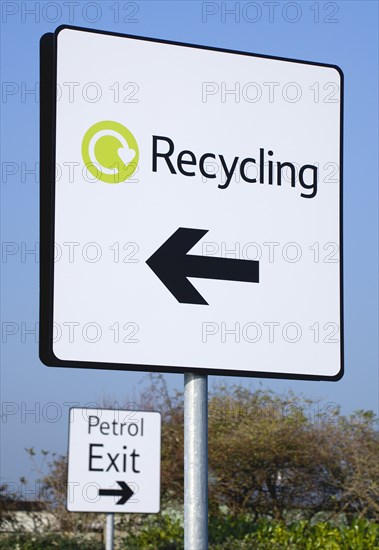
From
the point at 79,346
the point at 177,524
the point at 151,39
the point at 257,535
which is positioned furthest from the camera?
the point at 177,524

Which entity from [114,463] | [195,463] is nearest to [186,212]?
[195,463]

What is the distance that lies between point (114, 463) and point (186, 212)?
29.5ft

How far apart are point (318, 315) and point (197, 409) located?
0.42 m

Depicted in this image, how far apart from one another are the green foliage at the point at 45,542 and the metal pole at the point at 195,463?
13175mm

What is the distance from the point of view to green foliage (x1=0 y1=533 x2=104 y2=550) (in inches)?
601

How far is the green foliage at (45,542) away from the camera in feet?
50.1

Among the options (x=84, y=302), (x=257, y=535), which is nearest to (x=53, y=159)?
(x=84, y=302)

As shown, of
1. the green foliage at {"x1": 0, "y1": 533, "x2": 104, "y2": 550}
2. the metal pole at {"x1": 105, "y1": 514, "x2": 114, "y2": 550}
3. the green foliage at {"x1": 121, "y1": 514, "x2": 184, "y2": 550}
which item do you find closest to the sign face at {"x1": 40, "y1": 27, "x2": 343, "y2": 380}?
the metal pole at {"x1": 105, "y1": 514, "x2": 114, "y2": 550}

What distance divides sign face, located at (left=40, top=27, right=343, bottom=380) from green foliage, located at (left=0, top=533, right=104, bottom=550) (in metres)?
13.2

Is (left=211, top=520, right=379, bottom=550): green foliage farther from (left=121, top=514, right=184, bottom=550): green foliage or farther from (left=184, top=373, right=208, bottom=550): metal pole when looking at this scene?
(left=184, top=373, right=208, bottom=550): metal pole

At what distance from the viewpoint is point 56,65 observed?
2568 mm

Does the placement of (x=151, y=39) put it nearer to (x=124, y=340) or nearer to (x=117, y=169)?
(x=117, y=169)

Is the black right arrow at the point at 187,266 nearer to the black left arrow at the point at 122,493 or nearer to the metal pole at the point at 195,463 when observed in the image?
the metal pole at the point at 195,463

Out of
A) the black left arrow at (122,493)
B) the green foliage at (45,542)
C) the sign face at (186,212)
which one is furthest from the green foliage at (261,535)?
the sign face at (186,212)
